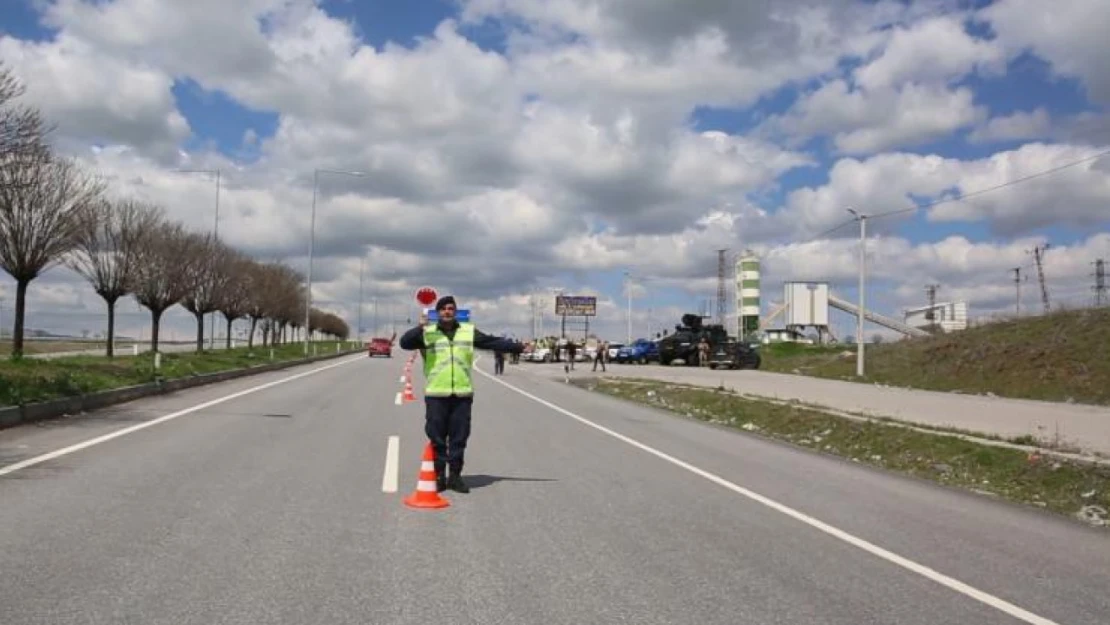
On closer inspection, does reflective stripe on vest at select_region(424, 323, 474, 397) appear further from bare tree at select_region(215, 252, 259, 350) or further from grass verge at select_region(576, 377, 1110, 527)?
bare tree at select_region(215, 252, 259, 350)

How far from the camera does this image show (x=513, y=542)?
7.39m

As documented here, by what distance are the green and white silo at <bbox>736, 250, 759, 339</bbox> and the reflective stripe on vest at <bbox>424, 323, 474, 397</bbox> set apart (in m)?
91.5

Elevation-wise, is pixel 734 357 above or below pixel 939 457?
above

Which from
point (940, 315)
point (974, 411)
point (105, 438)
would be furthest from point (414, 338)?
point (940, 315)

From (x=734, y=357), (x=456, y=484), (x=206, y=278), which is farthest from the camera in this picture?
(x=734, y=357)

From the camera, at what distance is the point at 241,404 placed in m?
21.8

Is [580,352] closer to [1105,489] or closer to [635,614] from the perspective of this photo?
[1105,489]

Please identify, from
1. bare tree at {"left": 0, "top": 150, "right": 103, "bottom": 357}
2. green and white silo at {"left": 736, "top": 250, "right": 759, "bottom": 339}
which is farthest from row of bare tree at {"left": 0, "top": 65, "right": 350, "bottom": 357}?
green and white silo at {"left": 736, "top": 250, "right": 759, "bottom": 339}

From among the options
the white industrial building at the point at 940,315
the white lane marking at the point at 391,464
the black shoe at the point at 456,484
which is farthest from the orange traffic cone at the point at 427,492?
the white industrial building at the point at 940,315

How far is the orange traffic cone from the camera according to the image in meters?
8.84

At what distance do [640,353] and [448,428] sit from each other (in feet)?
191

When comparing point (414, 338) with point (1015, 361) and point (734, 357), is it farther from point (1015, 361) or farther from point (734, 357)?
point (734, 357)

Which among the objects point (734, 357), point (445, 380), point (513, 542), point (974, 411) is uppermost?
point (445, 380)

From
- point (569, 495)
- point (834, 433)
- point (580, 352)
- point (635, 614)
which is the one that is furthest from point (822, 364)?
point (635, 614)
